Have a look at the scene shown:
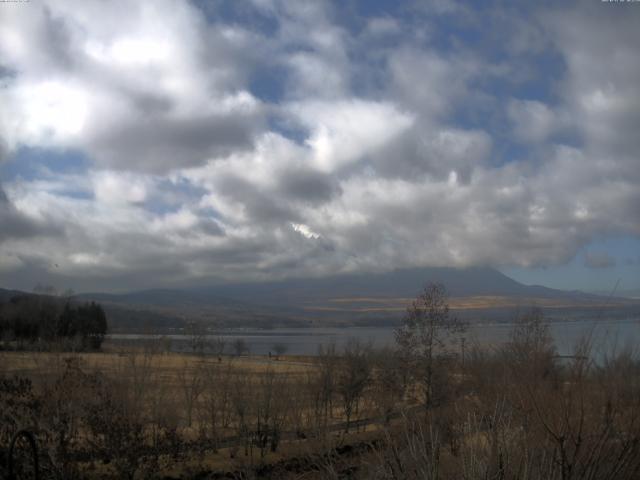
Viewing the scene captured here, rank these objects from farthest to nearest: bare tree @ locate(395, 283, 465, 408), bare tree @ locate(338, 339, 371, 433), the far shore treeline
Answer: the far shore treeline < bare tree @ locate(338, 339, 371, 433) < bare tree @ locate(395, 283, 465, 408)

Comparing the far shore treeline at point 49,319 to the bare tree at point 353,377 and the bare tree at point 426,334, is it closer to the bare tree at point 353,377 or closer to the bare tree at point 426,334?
the bare tree at point 353,377

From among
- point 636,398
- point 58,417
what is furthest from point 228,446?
point 636,398

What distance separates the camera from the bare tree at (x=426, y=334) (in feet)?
135

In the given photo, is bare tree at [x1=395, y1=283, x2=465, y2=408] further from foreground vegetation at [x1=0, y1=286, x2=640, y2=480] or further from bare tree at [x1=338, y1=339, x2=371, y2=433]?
bare tree at [x1=338, y1=339, x2=371, y2=433]

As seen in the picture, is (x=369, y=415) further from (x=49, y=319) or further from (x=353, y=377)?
(x=49, y=319)

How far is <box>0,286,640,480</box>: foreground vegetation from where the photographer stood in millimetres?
9055

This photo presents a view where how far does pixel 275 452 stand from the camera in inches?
1270

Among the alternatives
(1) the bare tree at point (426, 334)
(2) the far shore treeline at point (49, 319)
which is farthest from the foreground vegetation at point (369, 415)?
(2) the far shore treeline at point (49, 319)

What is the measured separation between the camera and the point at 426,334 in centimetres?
4269

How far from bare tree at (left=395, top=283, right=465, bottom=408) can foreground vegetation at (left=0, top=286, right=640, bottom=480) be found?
0.35 ft

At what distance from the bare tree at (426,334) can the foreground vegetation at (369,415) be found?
11 cm

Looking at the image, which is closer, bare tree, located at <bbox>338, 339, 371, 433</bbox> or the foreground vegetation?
the foreground vegetation

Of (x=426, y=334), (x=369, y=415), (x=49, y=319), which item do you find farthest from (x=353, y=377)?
(x=49, y=319)

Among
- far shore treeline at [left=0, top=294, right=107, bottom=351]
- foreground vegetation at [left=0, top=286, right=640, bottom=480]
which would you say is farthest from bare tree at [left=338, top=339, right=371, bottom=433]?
far shore treeline at [left=0, top=294, right=107, bottom=351]
